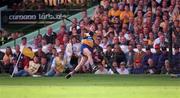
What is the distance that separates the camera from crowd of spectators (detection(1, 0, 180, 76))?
18984 millimetres

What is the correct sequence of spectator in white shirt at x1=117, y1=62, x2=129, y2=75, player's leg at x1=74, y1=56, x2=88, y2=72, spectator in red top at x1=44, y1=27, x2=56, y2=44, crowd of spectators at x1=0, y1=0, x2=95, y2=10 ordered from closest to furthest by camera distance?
player's leg at x1=74, y1=56, x2=88, y2=72 < spectator in white shirt at x1=117, y1=62, x2=129, y2=75 < spectator in red top at x1=44, y1=27, x2=56, y2=44 < crowd of spectators at x1=0, y1=0, x2=95, y2=10

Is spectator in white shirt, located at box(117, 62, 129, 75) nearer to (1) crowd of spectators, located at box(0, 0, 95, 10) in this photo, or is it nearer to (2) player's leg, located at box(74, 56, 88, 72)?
(2) player's leg, located at box(74, 56, 88, 72)

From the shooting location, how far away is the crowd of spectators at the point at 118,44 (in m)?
19.0

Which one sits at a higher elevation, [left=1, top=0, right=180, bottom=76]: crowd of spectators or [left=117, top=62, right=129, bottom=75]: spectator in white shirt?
[left=1, top=0, right=180, bottom=76]: crowd of spectators

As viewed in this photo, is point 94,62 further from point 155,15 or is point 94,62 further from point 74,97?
point 74,97

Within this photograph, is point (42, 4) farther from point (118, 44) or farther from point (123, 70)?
point (123, 70)

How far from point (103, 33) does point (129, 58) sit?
66.2 inches

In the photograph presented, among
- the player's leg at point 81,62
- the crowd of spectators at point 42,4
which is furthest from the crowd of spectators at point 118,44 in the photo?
the crowd of spectators at point 42,4

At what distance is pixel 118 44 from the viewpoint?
1962 centimetres

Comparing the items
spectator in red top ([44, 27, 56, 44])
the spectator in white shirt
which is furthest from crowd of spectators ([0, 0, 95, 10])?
the spectator in white shirt

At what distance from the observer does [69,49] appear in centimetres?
1972

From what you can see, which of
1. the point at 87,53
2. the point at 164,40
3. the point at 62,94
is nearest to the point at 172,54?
the point at 164,40

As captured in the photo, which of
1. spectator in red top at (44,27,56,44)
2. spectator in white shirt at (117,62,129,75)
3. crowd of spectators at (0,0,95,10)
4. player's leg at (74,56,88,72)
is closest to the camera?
player's leg at (74,56,88,72)

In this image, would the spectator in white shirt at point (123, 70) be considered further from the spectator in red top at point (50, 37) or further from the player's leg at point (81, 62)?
the spectator in red top at point (50, 37)
